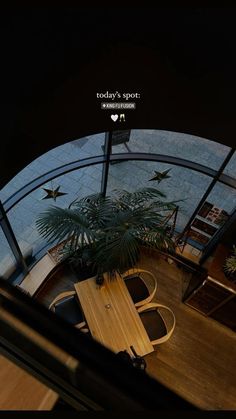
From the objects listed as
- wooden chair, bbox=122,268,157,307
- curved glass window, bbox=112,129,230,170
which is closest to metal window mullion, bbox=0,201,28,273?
wooden chair, bbox=122,268,157,307

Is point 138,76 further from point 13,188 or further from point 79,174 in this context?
point 13,188

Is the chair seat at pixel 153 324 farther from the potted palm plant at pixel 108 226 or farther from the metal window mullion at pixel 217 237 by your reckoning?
the metal window mullion at pixel 217 237

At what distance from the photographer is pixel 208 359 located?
5.28 meters

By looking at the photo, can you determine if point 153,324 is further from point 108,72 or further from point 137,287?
point 108,72

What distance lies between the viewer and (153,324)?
498 cm

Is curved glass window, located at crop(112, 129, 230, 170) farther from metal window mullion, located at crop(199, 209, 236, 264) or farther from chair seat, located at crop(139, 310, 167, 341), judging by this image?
chair seat, located at crop(139, 310, 167, 341)

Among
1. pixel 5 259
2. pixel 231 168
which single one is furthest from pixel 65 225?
pixel 231 168

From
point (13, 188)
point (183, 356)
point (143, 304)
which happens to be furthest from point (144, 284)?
point (13, 188)

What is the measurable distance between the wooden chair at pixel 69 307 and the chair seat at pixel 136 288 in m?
0.81

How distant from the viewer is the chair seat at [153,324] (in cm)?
489

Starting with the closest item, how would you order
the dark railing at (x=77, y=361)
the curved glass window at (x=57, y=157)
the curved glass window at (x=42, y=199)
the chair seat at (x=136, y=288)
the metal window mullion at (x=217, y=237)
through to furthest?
1. the dark railing at (x=77, y=361)
2. the curved glass window at (x=57, y=157)
3. the curved glass window at (x=42, y=199)
4. the chair seat at (x=136, y=288)
5. the metal window mullion at (x=217, y=237)

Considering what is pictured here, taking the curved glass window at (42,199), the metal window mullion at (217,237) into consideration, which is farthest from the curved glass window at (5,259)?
the metal window mullion at (217,237)

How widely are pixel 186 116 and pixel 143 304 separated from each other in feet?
8.86

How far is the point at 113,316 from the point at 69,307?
692 mm
